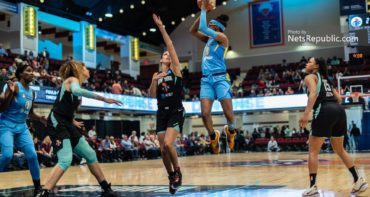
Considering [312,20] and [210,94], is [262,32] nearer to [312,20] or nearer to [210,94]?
[312,20]

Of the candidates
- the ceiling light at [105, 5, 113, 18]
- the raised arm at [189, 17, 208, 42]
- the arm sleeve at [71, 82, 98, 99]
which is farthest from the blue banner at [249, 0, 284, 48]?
the arm sleeve at [71, 82, 98, 99]

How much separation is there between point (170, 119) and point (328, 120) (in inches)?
80.0

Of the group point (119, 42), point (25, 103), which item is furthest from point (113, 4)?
point (25, 103)

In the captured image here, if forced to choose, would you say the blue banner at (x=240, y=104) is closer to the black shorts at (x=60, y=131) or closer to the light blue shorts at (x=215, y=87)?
the light blue shorts at (x=215, y=87)

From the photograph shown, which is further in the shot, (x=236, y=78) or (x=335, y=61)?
(x=236, y=78)

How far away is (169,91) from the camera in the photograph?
6.34 metres

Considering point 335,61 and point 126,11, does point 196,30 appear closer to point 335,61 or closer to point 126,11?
point 126,11

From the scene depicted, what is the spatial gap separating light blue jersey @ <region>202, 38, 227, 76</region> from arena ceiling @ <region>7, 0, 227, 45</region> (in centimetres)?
1973

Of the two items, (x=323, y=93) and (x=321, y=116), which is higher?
(x=323, y=93)

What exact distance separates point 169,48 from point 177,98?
26.7 inches

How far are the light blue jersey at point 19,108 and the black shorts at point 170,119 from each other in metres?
1.82

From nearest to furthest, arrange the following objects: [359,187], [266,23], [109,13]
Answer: [359,187]
[109,13]
[266,23]

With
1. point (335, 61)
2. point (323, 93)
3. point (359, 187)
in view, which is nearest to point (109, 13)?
point (335, 61)

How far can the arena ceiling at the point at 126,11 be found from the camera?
84.9ft
